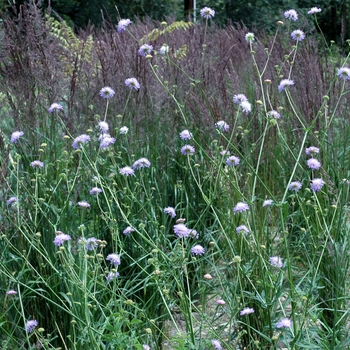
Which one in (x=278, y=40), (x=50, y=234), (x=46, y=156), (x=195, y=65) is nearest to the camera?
(x=50, y=234)

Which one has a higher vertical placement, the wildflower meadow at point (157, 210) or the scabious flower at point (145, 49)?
the scabious flower at point (145, 49)

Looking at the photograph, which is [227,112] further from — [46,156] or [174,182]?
[46,156]

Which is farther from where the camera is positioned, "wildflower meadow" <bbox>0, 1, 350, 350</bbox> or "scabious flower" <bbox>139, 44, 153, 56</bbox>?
"scabious flower" <bbox>139, 44, 153, 56</bbox>

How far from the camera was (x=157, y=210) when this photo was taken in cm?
303

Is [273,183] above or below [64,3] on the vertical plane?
above

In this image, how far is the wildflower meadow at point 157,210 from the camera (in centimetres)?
216

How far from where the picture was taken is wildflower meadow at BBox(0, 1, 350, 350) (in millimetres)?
2162

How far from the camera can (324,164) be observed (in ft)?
9.68

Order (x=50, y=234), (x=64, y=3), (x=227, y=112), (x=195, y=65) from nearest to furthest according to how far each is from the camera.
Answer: (x=50, y=234), (x=227, y=112), (x=195, y=65), (x=64, y=3)

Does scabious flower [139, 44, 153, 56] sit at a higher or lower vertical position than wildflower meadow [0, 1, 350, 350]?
higher

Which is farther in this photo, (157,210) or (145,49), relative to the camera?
(157,210)

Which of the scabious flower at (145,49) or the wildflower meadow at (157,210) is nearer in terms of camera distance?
the wildflower meadow at (157,210)

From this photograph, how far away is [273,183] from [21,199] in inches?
56.6

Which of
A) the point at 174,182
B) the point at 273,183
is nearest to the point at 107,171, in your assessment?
the point at 174,182
